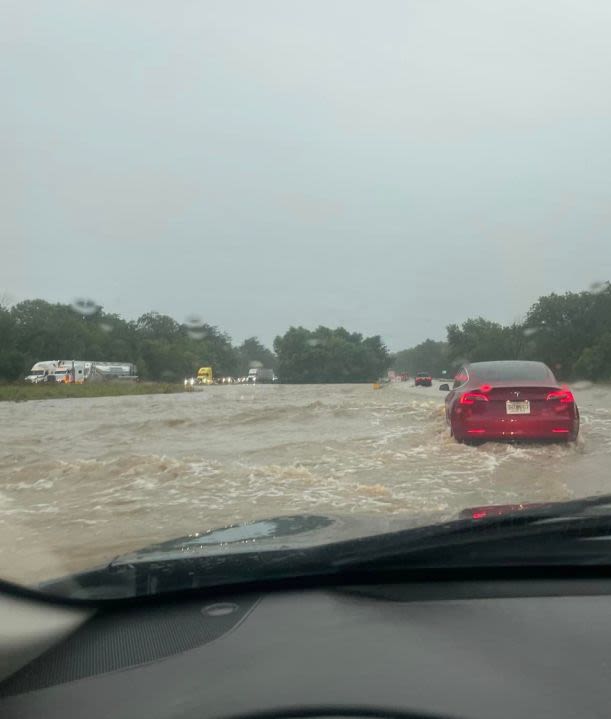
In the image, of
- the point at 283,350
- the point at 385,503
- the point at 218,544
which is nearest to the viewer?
the point at 218,544

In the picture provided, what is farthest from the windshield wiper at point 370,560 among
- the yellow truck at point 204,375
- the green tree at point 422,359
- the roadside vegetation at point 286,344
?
the green tree at point 422,359

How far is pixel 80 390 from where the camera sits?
98.2 feet

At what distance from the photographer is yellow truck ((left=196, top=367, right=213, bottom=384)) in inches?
1493

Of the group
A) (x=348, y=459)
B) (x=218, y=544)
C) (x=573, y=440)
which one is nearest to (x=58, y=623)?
(x=218, y=544)

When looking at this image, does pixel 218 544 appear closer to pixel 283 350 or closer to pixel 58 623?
pixel 58 623

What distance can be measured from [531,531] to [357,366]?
140 ft

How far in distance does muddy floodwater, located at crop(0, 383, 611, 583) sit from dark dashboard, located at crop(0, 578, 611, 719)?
0.87 m

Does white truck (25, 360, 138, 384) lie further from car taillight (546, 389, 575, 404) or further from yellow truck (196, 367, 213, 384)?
car taillight (546, 389, 575, 404)

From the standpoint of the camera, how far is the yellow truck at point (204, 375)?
37.9 m

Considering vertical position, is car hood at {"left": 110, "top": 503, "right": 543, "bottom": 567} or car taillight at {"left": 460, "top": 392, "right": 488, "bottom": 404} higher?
car taillight at {"left": 460, "top": 392, "right": 488, "bottom": 404}

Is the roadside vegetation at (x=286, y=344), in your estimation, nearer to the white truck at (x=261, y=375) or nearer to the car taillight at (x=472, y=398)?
the white truck at (x=261, y=375)

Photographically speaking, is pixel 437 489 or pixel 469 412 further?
pixel 469 412

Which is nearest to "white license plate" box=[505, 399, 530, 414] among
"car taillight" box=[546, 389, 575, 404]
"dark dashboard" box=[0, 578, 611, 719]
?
"car taillight" box=[546, 389, 575, 404]

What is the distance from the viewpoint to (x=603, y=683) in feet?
5.62
